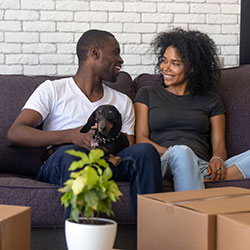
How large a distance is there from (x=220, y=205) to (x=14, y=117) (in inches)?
60.5

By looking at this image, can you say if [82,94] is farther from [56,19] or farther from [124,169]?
[56,19]

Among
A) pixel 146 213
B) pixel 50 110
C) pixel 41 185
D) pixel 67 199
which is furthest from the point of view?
pixel 50 110

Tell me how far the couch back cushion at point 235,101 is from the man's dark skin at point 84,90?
0.37 metres

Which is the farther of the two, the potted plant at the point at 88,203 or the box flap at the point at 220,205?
the box flap at the point at 220,205

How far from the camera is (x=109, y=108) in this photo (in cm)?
226

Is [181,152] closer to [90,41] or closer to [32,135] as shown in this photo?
Result: [32,135]

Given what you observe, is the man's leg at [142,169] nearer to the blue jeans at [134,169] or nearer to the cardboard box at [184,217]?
the blue jeans at [134,169]

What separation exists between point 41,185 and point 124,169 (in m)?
0.35

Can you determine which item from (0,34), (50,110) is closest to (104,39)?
(50,110)

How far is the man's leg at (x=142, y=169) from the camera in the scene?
2.11 metres

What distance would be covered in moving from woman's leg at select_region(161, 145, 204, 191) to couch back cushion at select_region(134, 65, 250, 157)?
2.01 ft

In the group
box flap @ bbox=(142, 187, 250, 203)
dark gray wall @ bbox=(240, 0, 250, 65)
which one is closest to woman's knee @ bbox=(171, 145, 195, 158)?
box flap @ bbox=(142, 187, 250, 203)

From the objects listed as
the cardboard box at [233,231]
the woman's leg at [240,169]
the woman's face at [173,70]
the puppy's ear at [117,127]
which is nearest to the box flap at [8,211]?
the cardboard box at [233,231]

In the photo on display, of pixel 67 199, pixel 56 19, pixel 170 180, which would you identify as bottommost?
pixel 170 180
